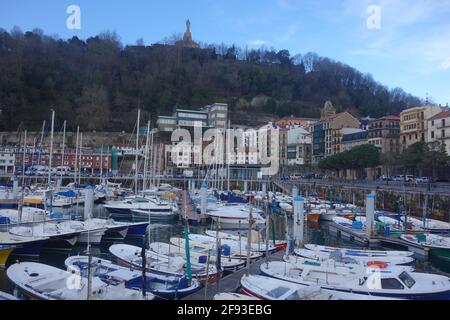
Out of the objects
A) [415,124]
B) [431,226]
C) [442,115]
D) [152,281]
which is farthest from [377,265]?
[415,124]

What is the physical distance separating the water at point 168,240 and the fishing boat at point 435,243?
34 cm

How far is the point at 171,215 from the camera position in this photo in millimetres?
31797

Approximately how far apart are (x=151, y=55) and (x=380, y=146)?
6679 cm

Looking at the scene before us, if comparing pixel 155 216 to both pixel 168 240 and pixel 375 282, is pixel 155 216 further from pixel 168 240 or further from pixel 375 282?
pixel 375 282

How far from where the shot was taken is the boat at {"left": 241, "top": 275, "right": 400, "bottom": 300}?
9.30m

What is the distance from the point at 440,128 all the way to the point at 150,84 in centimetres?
6435

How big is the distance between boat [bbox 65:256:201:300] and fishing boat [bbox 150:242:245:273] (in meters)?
2.14

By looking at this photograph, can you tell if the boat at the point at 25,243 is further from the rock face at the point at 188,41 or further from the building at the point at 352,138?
the rock face at the point at 188,41

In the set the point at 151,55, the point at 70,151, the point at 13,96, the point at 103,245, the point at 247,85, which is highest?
the point at 151,55

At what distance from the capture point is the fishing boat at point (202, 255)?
1484 cm

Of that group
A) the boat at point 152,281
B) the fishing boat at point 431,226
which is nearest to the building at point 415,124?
the fishing boat at point 431,226

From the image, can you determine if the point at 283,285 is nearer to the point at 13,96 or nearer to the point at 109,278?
the point at 109,278

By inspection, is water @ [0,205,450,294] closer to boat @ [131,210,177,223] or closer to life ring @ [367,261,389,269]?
boat @ [131,210,177,223]
